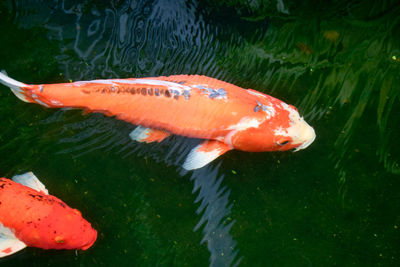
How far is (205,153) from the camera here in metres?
2.37

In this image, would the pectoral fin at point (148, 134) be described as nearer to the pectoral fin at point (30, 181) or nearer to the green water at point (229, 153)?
the green water at point (229, 153)

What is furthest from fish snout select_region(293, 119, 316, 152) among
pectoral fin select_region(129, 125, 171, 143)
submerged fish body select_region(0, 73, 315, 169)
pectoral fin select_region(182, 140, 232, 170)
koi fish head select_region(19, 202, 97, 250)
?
koi fish head select_region(19, 202, 97, 250)

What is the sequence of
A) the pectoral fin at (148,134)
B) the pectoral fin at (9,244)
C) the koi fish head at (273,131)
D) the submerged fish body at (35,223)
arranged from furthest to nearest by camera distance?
the pectoral fin at (148,134) < the koi fish head at (273,131) < the pectoral fin at (9,244) < the submerged fish body at (35,223)

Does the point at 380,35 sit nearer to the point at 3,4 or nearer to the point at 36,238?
the point at 36,238

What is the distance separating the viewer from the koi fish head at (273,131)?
7.45 ft

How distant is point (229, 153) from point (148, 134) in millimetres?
624

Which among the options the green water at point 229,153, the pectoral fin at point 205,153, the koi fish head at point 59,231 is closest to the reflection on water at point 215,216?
the green water at point 229,153

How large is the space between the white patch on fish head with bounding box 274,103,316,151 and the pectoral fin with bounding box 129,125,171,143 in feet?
2.61

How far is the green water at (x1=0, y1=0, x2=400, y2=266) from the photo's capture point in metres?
2.40

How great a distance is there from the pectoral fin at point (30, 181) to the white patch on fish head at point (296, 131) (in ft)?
5.59

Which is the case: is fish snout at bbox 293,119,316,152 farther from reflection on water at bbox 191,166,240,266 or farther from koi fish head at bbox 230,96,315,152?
reflection on water at bbox 191,166,240,266

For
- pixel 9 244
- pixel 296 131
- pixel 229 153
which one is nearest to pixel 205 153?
pixel 229 153

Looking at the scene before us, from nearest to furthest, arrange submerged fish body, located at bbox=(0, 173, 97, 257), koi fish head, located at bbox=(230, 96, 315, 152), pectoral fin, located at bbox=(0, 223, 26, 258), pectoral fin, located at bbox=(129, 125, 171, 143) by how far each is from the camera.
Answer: submerged fish body, located at bbox=(0, 173, 97, 257) → pectoral fin, located at bbox=(0, 223, 26, 258) → koi fish head, located at bbox=(230, 96, 315, 152) → pectoral fin, located at bbox=(129, 125, 171, 143)

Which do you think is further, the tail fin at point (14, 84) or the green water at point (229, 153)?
the green water at point (229, 153)
